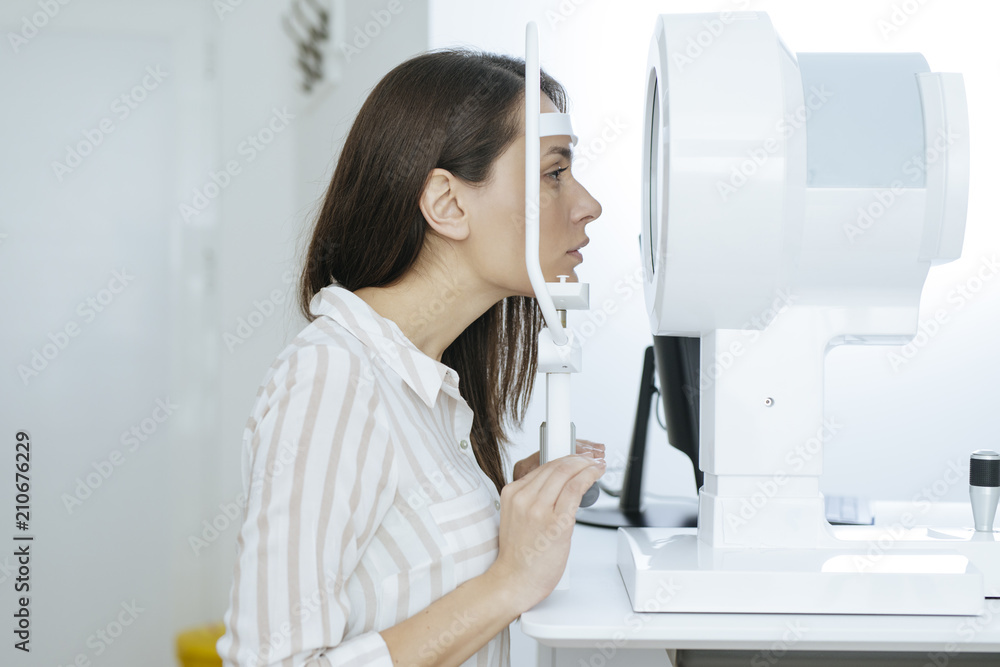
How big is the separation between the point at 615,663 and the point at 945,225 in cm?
56

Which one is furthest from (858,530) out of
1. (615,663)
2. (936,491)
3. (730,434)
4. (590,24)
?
(590,24)

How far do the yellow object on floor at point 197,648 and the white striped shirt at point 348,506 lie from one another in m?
1.52

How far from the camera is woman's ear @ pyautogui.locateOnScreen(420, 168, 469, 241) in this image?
2.79 feet

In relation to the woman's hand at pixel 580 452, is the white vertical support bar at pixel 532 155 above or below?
above

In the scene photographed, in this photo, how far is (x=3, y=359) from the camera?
1.89 metres

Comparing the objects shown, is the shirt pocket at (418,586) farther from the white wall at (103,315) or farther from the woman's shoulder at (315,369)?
the white wall at (103,315)

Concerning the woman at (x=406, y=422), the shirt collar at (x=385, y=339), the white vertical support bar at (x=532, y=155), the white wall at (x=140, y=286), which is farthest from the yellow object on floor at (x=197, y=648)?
the white vertical support bar at (x=532, y=155)

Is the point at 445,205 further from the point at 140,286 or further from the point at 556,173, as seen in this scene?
the point at 140,286

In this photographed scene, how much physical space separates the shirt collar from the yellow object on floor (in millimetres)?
1548

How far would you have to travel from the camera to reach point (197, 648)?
6.72ft

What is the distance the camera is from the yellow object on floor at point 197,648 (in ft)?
6.69

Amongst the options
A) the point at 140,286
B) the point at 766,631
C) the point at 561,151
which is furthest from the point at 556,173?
the point at 140,286

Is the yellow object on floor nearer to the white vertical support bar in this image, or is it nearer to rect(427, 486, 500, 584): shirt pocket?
rect(427, 486, 500, 584): shirt pocket

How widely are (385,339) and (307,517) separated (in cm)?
22
